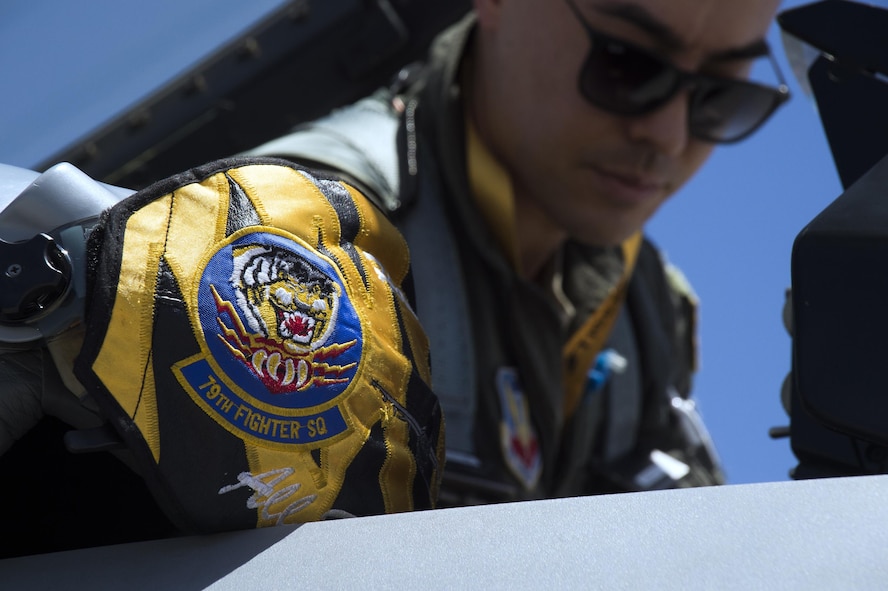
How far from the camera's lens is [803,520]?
45 cm

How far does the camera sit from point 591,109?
128 cm

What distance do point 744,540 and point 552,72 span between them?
0.95 m

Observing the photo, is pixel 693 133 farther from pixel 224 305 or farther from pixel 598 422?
pixel 224 305

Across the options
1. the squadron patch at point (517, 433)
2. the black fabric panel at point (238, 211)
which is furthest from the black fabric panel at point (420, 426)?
the squadron patch at point (517, 433)

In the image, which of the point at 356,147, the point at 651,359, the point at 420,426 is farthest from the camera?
the point at 651,359

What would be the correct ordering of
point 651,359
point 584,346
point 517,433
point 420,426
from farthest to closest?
1. point 651,359
2. point 584,346
3. point 517,433
4. point 420,426

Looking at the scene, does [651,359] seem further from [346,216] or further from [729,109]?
[346,216]

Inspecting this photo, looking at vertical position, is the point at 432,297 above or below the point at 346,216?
below

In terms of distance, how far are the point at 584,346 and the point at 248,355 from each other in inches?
40.2

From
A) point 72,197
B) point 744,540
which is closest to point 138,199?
point 72,197

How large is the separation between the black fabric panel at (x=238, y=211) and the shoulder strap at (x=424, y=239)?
600 millimetres

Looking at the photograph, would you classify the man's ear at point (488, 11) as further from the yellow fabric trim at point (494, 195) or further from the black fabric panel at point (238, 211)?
the black fabric panel at point (238, 211)

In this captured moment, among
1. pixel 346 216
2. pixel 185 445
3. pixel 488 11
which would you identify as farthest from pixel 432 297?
pixel 185 445

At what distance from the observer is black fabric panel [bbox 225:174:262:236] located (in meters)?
0.53
